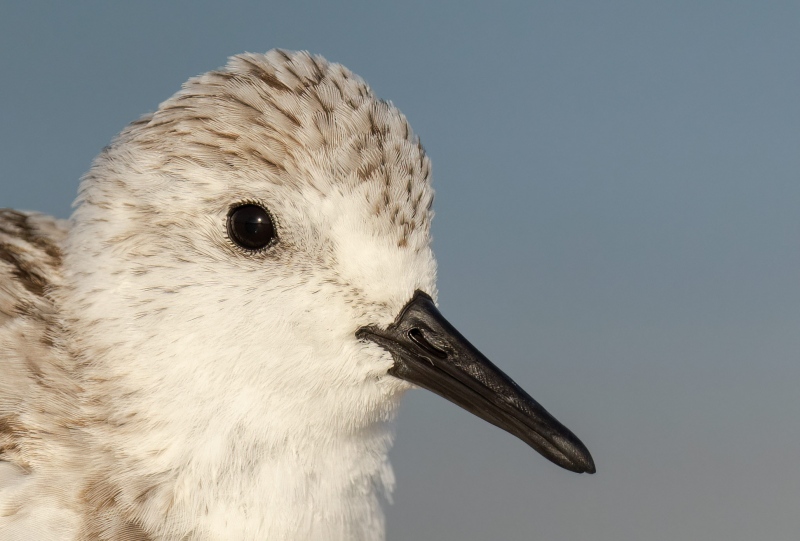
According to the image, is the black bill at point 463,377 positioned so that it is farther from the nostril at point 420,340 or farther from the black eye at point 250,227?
the black eye at point 250,227

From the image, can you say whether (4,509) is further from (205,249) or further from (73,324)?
A: (205,249)

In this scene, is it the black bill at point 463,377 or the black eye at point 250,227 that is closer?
the black eye at point 250,227

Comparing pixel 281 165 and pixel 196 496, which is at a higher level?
pixel 281 165

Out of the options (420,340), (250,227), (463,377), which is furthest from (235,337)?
(463,377)

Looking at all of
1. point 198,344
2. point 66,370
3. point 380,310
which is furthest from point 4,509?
point 380,310

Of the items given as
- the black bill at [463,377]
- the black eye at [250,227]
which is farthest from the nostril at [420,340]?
the black eye at [250,227]

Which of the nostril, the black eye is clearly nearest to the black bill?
the nostril

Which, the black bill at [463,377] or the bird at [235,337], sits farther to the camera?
the black bill at [463,377]
